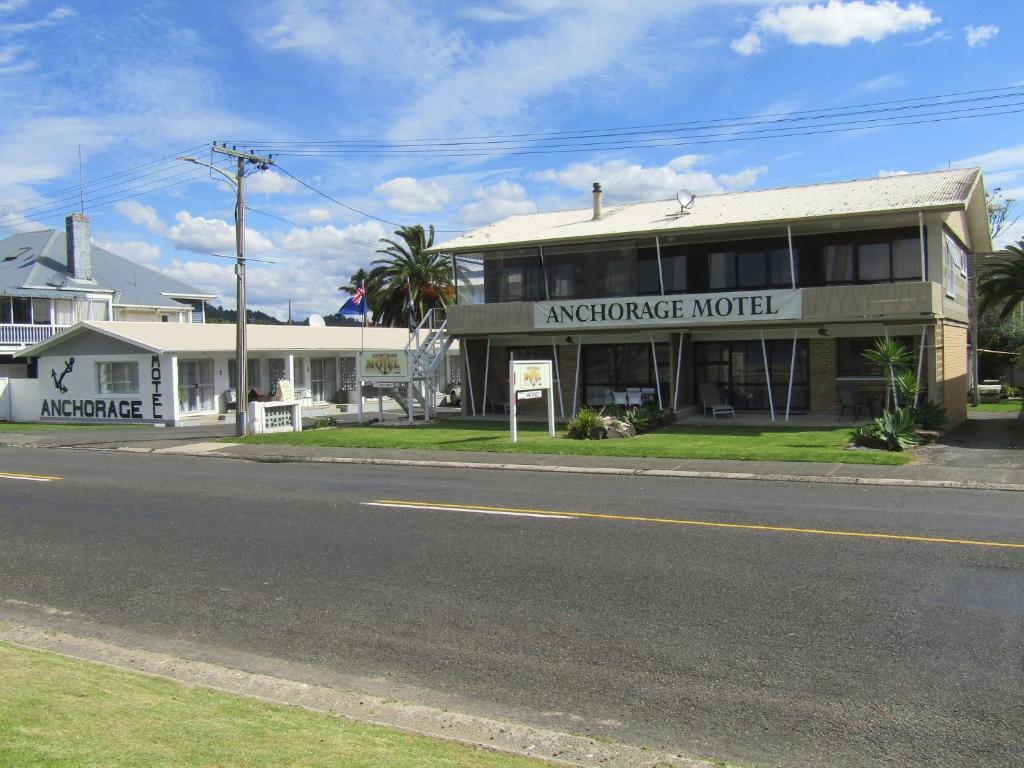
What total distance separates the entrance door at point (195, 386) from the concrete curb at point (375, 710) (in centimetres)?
2756

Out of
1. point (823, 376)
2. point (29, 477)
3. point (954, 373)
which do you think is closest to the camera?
point (29, 477)

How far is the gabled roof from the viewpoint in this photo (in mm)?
43312

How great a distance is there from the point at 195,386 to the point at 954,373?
25.9m

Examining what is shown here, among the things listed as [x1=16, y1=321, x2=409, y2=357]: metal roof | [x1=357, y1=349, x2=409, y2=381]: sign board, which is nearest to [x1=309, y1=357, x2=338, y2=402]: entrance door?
[x1=16, y1=321, x2=409, y2=357]: metal roof

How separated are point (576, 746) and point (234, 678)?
249 centimetres

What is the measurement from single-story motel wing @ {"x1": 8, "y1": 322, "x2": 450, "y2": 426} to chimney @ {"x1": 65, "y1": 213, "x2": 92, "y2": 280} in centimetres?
985

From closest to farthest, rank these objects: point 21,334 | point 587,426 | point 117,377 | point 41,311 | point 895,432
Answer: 1. point 895,432
2. point 587,426
3. point 117,377
4. point 21,334
5. point 41,311

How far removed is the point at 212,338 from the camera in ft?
114

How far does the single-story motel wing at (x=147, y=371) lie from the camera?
32438 millimetres

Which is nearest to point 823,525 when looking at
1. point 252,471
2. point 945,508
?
point 945,508

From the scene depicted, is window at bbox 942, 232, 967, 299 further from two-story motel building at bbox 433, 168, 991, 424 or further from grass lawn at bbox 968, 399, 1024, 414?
grass lawn at bbox 968, 399, 1024, 414

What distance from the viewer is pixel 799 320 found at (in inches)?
903

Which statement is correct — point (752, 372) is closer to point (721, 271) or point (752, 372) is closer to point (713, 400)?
point (713, 400)

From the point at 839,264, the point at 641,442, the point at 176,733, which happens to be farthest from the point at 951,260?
the point at 176,733
